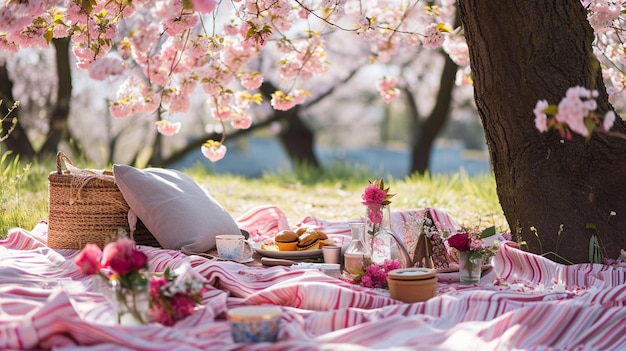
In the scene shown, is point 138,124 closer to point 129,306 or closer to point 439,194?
point 439,194

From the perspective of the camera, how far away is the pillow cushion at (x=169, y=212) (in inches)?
139

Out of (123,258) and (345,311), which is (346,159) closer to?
(345,311)

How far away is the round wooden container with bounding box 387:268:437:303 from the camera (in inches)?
106

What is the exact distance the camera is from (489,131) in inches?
136

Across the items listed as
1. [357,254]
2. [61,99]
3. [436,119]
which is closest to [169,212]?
[357,254]

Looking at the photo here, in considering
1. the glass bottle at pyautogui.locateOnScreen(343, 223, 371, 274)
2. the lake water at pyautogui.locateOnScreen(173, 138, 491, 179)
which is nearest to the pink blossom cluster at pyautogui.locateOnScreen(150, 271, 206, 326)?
the glass bottle at pyautogui.locateOnScreen(343, 223, 371, 274)

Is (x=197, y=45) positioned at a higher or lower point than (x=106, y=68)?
higher

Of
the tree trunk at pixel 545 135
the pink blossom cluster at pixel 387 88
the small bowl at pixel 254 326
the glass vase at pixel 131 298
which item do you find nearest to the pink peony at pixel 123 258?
the glass vase at pixel 131 298

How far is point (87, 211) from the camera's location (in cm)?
371

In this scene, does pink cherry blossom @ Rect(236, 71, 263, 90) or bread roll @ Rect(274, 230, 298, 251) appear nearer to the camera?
bread roll @ Rect(274, 230, 298, 251)

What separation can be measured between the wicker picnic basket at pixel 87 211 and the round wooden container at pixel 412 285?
4.85 ft

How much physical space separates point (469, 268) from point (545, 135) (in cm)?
67

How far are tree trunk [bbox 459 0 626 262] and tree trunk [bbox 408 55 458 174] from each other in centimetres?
491

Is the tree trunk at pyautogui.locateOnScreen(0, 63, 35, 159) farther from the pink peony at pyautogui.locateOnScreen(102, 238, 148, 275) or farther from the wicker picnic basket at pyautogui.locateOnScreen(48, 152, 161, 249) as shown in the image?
the pink peony at pyautogui.locateOnScreen(102, 238, 148, 275)
